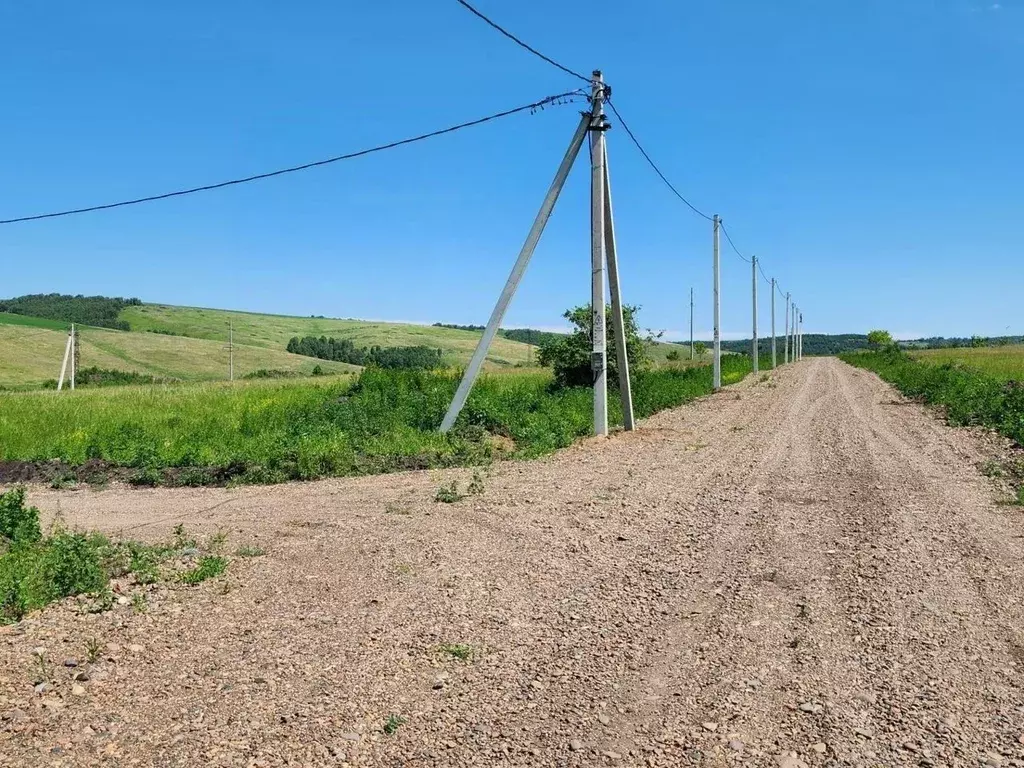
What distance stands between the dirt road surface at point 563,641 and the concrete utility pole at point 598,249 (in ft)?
19.8

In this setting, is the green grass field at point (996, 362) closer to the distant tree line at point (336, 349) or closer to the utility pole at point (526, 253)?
the utility pole at point (526, 253)

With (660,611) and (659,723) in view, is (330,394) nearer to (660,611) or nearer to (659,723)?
(660,611)

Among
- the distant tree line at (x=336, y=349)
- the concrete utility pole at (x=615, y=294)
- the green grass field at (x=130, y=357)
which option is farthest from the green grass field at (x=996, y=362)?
the distant tree line at (x=336, y=349)

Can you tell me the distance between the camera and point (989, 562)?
6.12 metres

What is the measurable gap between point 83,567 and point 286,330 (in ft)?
372

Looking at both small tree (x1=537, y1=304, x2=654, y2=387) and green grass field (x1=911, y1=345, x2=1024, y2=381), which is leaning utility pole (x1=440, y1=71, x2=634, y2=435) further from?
green grass field (x1=911, y1=345, x2=1024, y2=381)

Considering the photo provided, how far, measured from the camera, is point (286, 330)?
11438 cm

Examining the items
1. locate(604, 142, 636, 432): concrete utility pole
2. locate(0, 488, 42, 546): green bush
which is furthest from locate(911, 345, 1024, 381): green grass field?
locate(0, 488, 42, 546): green bush

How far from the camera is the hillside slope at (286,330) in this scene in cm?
10025

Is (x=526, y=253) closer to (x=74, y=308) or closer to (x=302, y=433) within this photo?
(x=302, y=433)

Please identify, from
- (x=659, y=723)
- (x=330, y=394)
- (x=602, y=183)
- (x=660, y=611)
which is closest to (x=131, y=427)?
(x=330, y=394)

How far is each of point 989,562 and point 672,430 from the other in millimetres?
10622

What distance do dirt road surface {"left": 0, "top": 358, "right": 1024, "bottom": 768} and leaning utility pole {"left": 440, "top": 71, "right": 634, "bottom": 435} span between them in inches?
227

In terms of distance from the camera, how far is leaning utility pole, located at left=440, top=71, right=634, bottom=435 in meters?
14.1
